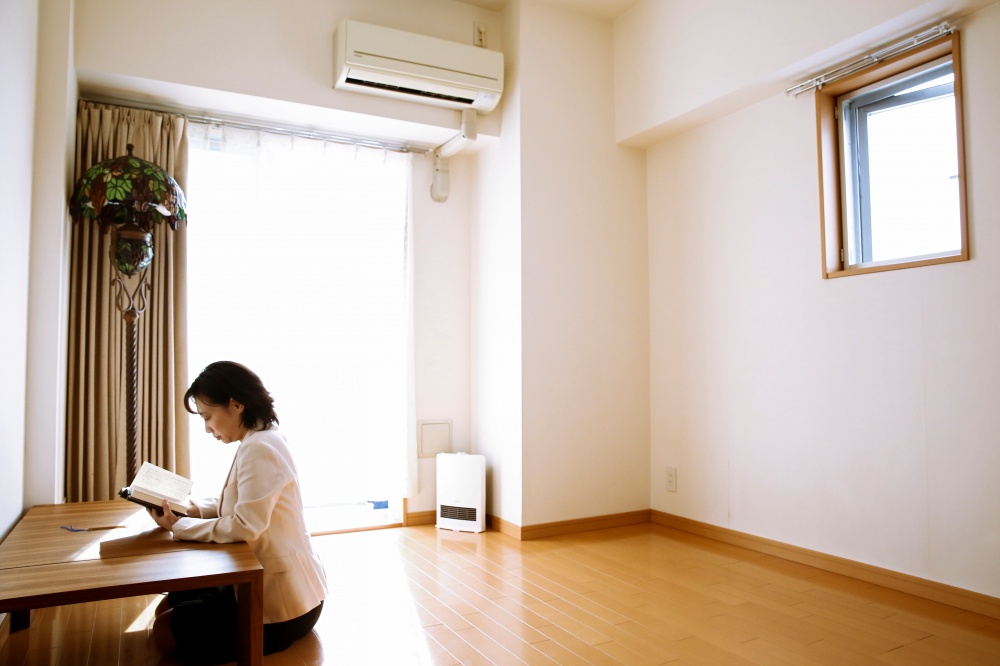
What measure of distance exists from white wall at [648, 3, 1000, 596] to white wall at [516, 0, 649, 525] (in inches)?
6.5

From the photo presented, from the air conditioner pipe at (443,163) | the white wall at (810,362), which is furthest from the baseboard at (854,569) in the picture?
the air conditioner pipe at (443,163)

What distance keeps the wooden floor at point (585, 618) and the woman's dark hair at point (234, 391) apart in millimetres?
816

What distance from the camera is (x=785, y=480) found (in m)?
3.44

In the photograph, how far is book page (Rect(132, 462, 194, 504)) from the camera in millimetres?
2141

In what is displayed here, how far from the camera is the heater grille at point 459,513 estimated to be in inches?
161

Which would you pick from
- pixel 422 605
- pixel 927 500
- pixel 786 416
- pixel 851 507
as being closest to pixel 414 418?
pixel 422 605

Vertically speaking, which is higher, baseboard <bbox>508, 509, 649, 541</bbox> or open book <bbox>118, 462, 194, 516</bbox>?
open book <bbox>118, 462, 194, 516</bbox>

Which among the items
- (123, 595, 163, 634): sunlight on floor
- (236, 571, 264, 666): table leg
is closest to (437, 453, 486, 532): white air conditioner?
(123, 595, 163, 634): sunlight on floor

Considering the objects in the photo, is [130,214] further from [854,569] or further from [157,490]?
[854,569]

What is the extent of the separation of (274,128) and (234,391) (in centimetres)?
229

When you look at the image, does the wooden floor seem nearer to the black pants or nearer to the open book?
the black pants

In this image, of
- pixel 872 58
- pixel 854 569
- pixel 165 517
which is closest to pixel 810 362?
pixel 854 569

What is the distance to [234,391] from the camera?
7.32 feet

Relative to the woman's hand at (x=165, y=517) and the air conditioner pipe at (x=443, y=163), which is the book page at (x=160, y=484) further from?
the air conditioner pipe at (x=443, y=163)
